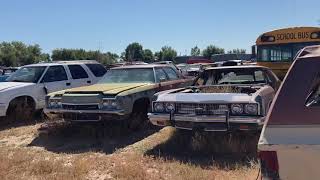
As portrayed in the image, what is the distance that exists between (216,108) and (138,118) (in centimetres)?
276

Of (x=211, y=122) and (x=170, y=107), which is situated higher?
(x=170, y=107)

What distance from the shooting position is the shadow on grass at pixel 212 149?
7.45 meters

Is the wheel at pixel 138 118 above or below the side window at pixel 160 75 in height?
below

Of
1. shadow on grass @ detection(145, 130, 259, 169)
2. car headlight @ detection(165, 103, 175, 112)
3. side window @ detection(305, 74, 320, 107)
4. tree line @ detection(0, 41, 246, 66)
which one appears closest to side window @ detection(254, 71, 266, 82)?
shadow on grass @ detection(145, 130, 259, 169)

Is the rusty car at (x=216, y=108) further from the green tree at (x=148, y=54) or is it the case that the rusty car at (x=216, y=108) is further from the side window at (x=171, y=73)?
the green tree at (x=148, y=54)

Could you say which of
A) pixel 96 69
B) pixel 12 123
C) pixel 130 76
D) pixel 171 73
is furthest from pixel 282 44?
pixel 12 123

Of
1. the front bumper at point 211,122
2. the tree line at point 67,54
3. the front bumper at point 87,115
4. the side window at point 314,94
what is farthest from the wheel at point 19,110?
the tree line at point 67,54

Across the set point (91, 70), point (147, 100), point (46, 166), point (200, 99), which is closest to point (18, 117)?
point (91, 70)

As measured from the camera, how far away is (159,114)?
26.9ft

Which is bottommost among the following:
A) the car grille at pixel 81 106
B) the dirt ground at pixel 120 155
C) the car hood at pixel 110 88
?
the dirt ground at pixel 120 155

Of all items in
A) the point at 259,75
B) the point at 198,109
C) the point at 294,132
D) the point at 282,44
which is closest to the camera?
the point at 294,132

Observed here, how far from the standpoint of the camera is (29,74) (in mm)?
12898

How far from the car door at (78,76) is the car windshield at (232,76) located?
4716 millimetres

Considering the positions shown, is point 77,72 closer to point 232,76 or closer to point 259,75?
point 232,76
